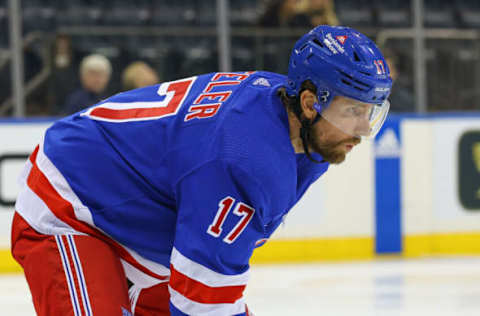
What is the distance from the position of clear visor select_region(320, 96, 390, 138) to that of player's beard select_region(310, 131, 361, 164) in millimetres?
28

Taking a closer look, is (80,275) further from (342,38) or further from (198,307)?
(342,38)

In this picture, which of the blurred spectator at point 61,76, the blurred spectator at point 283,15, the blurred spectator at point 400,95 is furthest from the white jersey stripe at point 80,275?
the blurred spectator at point 400,95

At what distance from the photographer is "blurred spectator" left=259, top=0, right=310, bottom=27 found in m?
Answer: 6.89

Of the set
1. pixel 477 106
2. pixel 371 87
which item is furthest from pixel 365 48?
pixel 477 106

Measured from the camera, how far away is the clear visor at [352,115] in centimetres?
201

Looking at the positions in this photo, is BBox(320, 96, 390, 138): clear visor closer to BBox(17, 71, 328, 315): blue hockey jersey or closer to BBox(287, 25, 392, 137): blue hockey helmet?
BBox(287, 25, 392, 137): blue hockey helmet

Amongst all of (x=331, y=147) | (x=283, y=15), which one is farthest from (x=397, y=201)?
(x=331, y=147)

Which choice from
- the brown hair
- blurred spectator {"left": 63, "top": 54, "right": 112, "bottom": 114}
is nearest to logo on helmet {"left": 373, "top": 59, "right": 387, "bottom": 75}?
the brown hair

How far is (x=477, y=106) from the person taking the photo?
712cm

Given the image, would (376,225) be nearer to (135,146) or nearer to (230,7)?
(230,7)

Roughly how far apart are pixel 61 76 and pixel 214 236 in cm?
479

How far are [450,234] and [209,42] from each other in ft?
7.80

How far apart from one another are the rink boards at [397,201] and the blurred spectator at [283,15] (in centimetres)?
108

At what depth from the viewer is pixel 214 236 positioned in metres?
1.96
